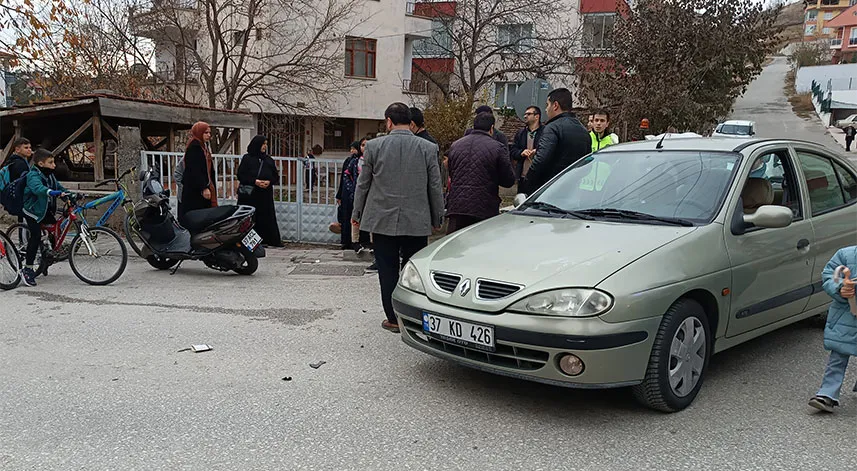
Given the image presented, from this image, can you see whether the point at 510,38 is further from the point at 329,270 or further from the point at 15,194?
the point at 15,194

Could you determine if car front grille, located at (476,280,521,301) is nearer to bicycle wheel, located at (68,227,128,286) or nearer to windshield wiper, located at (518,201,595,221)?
windshield wiper, located at (518,201,595,221)

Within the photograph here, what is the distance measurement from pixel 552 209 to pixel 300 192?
20.9 ft

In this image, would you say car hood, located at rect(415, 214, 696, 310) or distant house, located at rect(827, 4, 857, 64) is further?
distant house, located at rect(827, 4, 857, 64)

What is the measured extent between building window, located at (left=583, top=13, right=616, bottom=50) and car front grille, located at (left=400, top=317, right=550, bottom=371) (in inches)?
541

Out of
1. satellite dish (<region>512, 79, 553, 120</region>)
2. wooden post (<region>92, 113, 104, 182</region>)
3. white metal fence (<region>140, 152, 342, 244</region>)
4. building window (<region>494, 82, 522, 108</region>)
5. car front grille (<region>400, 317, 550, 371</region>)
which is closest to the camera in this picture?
car front grille (<region>400, 317, 550, 371</region>)

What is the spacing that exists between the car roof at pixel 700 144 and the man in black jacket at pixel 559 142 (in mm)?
1138

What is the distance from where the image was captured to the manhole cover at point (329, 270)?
8.58 m

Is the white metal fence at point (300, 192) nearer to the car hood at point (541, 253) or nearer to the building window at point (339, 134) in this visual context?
the car hood at point (541, 253)

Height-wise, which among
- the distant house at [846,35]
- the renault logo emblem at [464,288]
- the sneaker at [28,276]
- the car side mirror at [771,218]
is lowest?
the sneaker at [28,276]

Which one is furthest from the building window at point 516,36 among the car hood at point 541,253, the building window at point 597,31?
the car hood at point 541,253

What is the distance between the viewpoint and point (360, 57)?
1153 inches

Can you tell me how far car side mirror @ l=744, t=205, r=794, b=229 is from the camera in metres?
4.29

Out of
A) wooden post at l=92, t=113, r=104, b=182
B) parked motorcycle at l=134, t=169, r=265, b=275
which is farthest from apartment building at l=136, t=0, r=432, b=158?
parked motorcycle at l=134, t=169, r=265, b=275

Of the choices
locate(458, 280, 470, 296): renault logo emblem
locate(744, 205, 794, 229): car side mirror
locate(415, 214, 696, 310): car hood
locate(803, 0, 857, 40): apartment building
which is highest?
locate(803, 0, 857, 40): apartment building
